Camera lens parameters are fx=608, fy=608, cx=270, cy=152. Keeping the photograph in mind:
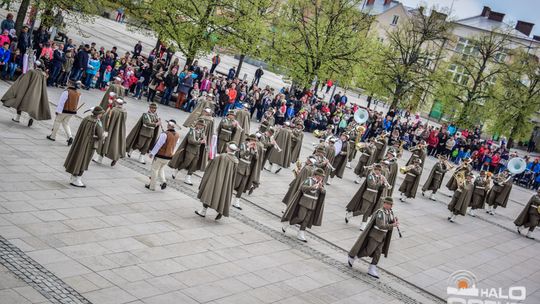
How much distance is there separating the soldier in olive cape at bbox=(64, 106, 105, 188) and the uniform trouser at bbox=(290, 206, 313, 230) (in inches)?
203

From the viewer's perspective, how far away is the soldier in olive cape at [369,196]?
17.8 metres

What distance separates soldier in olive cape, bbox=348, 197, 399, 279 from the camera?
14261 millimetres

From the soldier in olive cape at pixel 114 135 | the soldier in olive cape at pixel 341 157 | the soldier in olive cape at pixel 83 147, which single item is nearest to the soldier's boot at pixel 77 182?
the soldier in olive cape at pixel 83 147

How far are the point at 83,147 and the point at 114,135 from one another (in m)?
2.63

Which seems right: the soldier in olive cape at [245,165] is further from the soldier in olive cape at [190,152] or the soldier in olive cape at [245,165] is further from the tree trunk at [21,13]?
the tree trunk at [21,13]

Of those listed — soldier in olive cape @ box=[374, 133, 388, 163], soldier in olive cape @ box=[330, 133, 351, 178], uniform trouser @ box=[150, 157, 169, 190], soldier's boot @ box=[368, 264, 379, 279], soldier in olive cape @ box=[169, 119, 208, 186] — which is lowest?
soldier's boot @ box=[368, 264, 379, 279]

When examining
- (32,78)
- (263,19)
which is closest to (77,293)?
(32,78)

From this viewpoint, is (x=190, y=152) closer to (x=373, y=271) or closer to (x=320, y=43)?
(x=373, y=271)

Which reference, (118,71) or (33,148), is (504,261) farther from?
(118,71)

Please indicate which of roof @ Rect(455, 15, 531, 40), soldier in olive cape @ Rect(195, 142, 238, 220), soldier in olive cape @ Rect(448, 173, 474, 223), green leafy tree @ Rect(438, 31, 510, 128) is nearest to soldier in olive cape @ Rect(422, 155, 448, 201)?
soldier in olive cape @ Rect(448, 173, 474, 223)

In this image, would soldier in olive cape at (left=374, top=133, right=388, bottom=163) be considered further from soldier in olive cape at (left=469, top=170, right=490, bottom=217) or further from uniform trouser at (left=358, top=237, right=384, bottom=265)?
uniform trouser at (left=358, top=237, right=384, bottom=265)

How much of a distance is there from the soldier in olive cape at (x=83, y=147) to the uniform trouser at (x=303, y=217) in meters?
5.17

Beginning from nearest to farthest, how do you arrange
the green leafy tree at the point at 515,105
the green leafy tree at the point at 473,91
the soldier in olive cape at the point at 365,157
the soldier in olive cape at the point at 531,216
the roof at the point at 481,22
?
the soldier in olive cape at the point at 531,216 → the soldier in olive cape at the point at 365,157 → the green leafy tree at the point at 515,105 → the green leafy tree at the point at 473,91 → the roof at the point at 481,22

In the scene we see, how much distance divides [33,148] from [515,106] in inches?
1545
